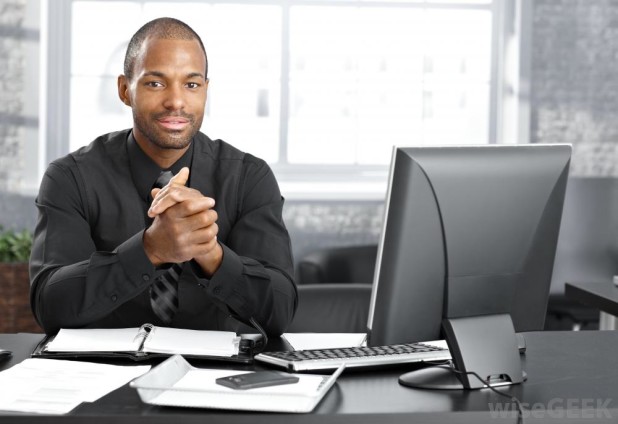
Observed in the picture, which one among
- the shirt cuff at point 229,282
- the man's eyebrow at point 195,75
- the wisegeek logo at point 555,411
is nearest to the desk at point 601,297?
the shirt cuff at point 229,282

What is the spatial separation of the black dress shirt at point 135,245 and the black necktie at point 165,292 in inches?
0.8

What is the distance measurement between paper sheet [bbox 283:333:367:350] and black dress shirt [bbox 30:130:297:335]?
0.08 metres

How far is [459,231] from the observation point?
1749mm

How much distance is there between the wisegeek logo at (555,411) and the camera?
1.57 m

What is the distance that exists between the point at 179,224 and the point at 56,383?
0.49m

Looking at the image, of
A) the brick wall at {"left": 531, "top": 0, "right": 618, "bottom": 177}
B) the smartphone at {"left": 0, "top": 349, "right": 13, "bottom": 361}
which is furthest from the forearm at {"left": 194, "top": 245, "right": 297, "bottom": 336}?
the brick wall at {"left": 531, "top": 0, "right": 618, "bottom": 177}

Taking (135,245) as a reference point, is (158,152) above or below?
above

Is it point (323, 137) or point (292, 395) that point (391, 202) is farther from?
point (323, 137)

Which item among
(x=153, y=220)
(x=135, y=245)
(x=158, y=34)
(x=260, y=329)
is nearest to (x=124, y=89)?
(x=158, y=34)

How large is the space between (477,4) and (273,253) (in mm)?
3721

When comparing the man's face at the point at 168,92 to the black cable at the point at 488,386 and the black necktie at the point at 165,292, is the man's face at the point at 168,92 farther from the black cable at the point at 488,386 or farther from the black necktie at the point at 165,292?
the black cable at the point at 488,386

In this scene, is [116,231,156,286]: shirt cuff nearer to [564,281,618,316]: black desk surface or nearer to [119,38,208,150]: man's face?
[119,38,208,150]: man's face

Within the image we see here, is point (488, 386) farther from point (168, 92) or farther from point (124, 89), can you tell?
point (124, 89)

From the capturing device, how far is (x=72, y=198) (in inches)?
99.8
